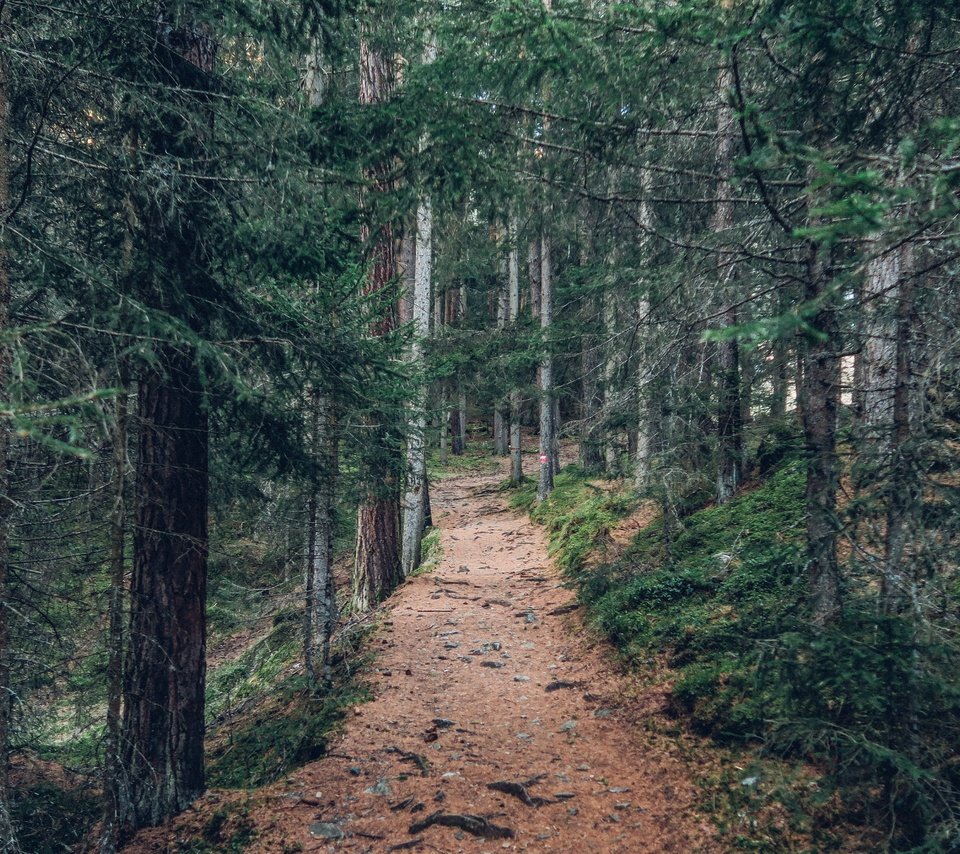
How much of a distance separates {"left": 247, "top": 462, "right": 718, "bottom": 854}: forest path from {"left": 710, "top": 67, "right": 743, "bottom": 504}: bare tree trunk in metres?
3.29

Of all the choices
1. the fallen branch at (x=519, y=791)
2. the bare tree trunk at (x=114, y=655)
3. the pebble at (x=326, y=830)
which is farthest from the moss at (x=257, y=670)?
the fallen branch at (x=519, y=791)

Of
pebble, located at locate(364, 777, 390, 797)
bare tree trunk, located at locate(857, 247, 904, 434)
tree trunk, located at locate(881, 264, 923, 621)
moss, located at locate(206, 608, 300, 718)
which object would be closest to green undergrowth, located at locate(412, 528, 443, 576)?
moss, located at locate(206, 608, 300, 718)

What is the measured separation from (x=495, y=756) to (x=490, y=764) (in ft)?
0.55

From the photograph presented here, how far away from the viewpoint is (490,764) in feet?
20.1

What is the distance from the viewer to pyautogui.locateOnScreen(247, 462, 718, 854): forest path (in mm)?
5070

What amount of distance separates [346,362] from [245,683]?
800cm

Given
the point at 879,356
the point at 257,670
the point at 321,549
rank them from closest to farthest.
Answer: the point at 879,356 < the point at 321,549 < the point at 257,670

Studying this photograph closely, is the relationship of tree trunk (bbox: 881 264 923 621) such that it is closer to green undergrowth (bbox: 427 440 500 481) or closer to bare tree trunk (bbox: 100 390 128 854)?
bare tree trunk (bbox: 100 390 128 854)

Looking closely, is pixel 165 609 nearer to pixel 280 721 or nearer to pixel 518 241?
pixel 280 721

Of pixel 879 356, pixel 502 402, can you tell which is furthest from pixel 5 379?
pixel 502 402

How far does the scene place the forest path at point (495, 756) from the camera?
200 inches

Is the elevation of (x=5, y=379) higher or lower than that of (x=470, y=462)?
higher

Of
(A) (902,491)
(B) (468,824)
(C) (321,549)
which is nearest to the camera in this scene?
(A) (902,491)

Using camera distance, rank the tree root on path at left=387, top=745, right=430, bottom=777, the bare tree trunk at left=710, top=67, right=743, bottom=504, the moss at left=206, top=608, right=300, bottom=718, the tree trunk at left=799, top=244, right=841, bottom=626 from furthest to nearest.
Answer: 1. the moss at left=206, top=608, right=300, bottom=718
2. the bare tree trunk at left=710, top=67, right=743, bottom=504
3. the tree root on path at left=387, top=745, right=430, bottom=777
4. the tree trunk at left=799, top=244, right=841, bottom=626
